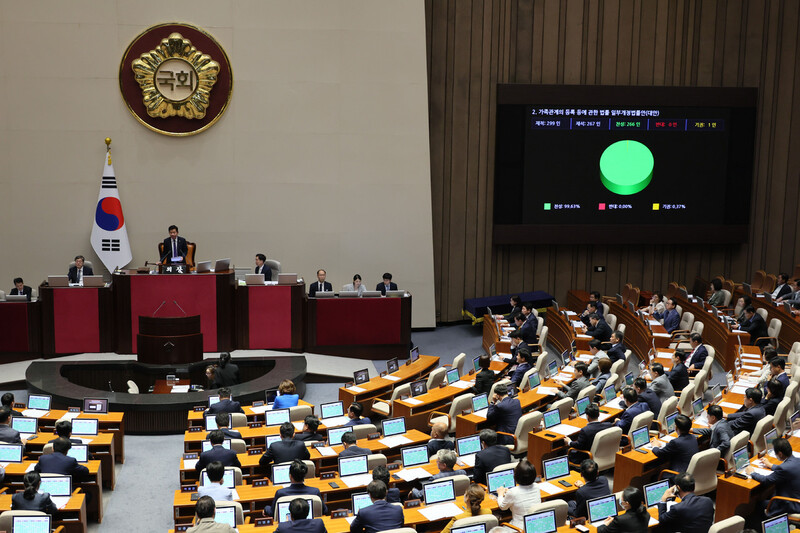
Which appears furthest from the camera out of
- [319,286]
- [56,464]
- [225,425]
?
[319,286]

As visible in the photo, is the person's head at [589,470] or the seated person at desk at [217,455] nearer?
the person's head at [589,470]

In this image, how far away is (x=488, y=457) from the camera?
756 centimetres

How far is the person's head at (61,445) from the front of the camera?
7508 millimetres

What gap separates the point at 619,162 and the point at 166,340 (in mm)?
9629

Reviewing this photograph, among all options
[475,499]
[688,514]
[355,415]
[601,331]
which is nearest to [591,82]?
[601,331]

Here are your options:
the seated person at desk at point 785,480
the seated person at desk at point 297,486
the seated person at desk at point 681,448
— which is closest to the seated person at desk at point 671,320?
the seated person at desk at point 681,448

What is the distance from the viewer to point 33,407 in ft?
31.6

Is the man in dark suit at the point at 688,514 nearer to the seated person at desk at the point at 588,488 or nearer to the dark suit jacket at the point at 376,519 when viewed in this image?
the seated person at desk at the point at 588,488

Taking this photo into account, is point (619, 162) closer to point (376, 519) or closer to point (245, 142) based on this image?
point (245, 142)

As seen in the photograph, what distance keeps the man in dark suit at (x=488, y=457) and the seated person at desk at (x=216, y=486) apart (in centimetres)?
230

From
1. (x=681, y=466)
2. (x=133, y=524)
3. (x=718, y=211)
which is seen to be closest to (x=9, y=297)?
(x=133, y=524)

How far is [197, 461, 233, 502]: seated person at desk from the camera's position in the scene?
22.3 ft

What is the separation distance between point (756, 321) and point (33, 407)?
10522 millimetres

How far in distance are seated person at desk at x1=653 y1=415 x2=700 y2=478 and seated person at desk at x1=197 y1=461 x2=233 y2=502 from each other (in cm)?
408
